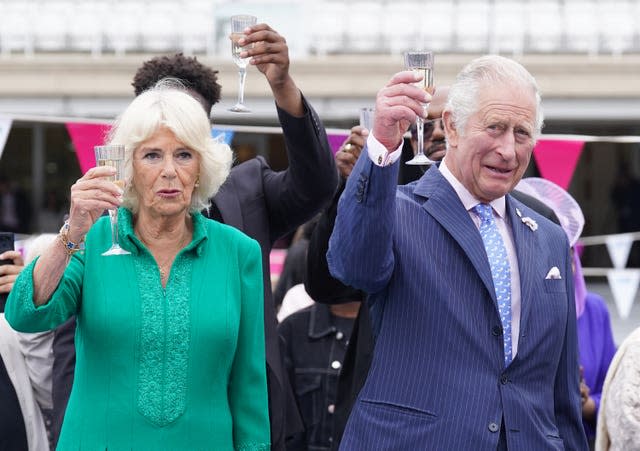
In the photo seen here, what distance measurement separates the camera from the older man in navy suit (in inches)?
130

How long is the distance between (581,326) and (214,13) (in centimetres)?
1332

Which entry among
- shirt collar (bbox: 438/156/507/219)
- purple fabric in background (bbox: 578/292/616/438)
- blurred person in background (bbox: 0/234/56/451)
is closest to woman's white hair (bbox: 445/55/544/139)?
shirt collar (bbox: 438/156/507/219)

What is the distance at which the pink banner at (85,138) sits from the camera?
7.08 meters

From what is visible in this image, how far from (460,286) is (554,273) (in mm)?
373

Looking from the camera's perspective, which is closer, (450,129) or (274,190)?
(450,129)

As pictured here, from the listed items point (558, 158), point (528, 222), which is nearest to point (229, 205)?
point (528, 222)

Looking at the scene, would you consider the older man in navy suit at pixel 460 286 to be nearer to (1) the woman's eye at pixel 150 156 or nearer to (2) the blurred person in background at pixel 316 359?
(1) the woman's eye at pixel 150 156

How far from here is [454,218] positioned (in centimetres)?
349

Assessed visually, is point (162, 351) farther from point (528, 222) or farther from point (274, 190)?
point (528, 222)

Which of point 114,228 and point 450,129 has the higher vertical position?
point 450,129

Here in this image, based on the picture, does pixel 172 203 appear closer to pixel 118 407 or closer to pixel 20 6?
pixel 118 407

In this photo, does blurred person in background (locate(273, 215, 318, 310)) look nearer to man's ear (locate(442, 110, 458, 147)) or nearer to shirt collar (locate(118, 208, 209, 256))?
shirt collar (locate(118, 208, 209, 256))

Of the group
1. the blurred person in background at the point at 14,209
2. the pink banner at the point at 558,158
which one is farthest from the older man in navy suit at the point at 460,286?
the blurred person in background at the point at 14,209

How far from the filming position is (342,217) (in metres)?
3.28
